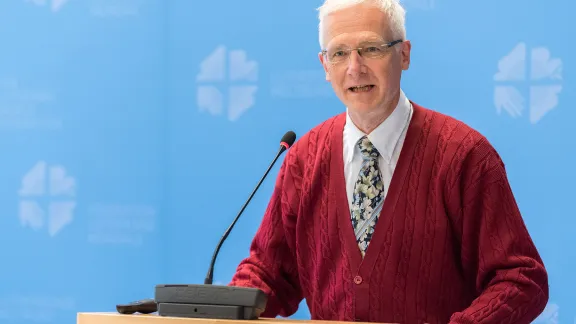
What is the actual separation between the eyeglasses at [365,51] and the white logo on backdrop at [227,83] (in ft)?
4.83

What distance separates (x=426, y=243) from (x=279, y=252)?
1.41 ft

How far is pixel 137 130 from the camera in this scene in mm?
3779

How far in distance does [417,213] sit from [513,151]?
1.34m

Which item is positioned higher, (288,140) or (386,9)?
(386,9)

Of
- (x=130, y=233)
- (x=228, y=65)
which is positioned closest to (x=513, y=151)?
(x=228, y=65)

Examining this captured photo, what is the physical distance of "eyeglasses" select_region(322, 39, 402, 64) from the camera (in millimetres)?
2178

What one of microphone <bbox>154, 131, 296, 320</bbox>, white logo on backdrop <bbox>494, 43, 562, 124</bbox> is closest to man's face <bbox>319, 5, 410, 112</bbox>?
microphone <bbox>154, 131, 296, 320</bbox>

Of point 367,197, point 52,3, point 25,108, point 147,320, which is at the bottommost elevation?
point 147,320

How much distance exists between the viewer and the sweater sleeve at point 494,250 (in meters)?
1.96

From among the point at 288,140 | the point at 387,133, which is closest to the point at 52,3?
the point at 288,140

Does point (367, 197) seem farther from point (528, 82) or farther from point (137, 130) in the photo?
point (137, 130)

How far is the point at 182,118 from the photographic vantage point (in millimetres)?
3734

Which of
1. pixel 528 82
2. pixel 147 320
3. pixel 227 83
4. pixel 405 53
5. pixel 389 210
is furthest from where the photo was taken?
pixel 227 83

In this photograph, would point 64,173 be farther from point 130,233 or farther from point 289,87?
point 289,87
